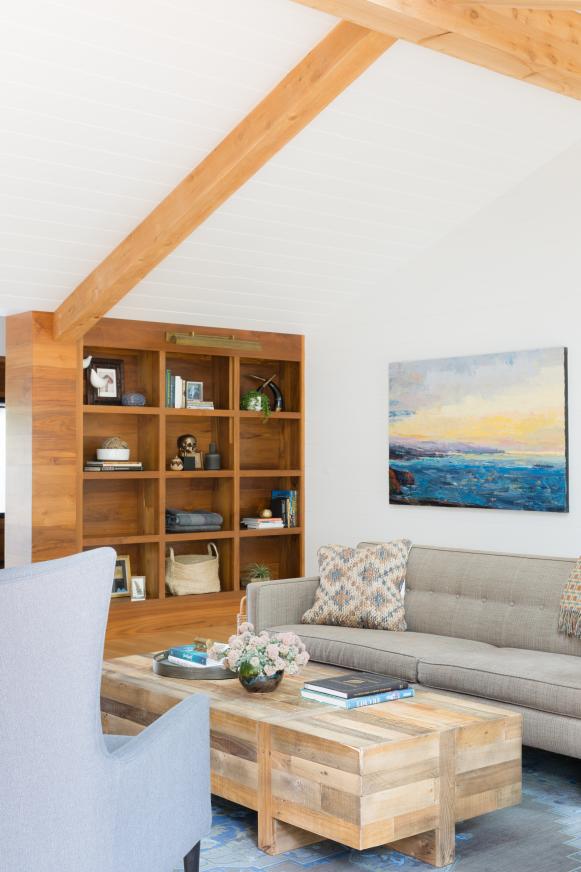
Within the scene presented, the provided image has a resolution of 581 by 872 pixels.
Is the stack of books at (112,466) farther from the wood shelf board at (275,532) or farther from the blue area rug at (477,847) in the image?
the blue area rug at (477,847)

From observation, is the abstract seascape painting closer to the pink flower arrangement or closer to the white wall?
the white wall

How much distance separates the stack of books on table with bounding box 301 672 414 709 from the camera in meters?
3.43

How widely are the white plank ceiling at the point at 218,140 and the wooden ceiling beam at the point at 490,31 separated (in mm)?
617

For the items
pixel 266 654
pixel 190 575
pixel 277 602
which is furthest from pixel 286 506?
pixel 266 654

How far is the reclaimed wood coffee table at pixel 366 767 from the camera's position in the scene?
2943mm

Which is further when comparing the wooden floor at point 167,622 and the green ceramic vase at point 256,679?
the wooden floor at point 167,622

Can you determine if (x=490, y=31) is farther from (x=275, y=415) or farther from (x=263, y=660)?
(x=275, y=415)

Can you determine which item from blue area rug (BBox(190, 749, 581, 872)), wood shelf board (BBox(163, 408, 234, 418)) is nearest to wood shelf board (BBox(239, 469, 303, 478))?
wood shelf board (BBox(163, 408, 234, 418))

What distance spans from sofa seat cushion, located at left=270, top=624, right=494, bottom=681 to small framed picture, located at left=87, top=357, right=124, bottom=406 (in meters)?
2.65

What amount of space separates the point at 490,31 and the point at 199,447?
4.05 m

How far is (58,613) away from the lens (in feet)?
6.73

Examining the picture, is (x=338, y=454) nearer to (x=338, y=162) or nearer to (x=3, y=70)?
(x=338, y=162)

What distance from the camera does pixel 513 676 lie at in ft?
12.6

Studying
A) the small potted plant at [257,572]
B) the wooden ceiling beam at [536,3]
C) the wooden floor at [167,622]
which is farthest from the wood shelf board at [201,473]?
the wooden ceiling beam at [536,3]
